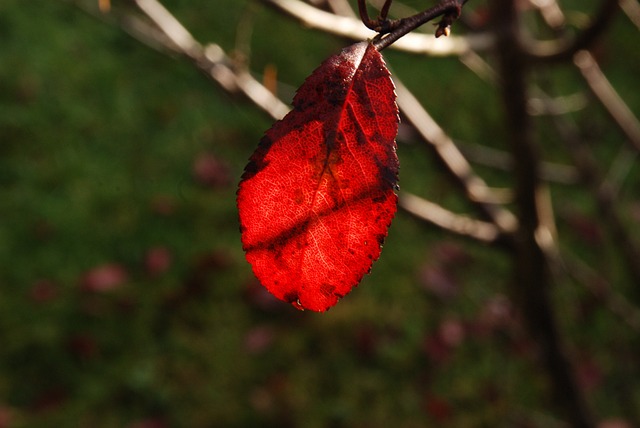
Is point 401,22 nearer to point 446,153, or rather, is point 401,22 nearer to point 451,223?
point 446,153

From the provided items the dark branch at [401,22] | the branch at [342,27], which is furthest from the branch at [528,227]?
the dark branch at [401,22]

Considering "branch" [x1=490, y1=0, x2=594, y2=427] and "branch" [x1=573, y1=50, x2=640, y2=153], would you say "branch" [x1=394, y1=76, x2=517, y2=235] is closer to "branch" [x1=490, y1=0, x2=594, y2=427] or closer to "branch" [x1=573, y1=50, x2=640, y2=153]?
"branch" [x1=490, y1=0, x2=594, y2=427]

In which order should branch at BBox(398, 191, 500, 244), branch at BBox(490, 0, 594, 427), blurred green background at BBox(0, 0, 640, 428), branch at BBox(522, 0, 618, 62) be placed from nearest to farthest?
branch at BBox(522, 0, 618, 62)
branch at BBox(490, 0, 594, 427)
branch at BBox(398, 191, 500, 244)
blurred green background at BBox(0, 0, 640, 428)

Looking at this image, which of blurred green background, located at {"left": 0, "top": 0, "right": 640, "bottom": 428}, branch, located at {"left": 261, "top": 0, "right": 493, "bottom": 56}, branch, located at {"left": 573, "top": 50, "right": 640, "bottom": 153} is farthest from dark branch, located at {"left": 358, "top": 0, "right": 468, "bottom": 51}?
blurred green background, located at {"left": 0, "top": 0, "right": 640, "bottom": 428}

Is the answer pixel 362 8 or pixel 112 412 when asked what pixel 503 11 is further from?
pixel 112 412

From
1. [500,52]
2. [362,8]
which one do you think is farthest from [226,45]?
[362,8]
